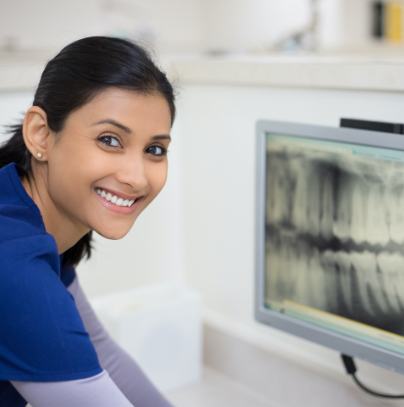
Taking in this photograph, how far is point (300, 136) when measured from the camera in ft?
3.39

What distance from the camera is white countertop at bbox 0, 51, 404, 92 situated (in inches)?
42.7

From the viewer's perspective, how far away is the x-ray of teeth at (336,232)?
0.96 m

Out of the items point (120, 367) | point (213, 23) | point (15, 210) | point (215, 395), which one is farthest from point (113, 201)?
point (213, 23)

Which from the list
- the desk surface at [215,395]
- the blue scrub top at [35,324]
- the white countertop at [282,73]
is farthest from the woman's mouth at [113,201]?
the desk surface at [215,395]

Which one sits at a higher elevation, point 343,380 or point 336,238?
point 336,238

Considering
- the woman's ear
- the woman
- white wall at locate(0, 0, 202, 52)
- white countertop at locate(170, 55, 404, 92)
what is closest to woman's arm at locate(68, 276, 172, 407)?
the woman

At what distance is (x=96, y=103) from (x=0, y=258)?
0.20 m

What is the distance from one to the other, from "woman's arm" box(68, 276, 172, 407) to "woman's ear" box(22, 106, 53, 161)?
29 cm

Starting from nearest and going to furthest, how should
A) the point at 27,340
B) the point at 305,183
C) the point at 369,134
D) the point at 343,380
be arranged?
the point at 27,340, the point at 369,134, the point at 305,183, the point at 343,380

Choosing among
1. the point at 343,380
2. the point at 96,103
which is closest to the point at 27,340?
the point at 96,103

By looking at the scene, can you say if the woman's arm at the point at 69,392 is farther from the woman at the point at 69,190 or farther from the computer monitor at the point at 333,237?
the computer monitor at the point at 333,237

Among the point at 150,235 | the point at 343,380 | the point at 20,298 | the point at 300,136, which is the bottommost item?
the point at 343,380

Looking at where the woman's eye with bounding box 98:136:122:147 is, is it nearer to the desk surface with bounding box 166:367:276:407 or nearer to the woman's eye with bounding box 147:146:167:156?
the woman's eye with bounding box 147:146:167:156

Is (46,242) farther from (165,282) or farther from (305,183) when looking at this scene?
(165,282)
